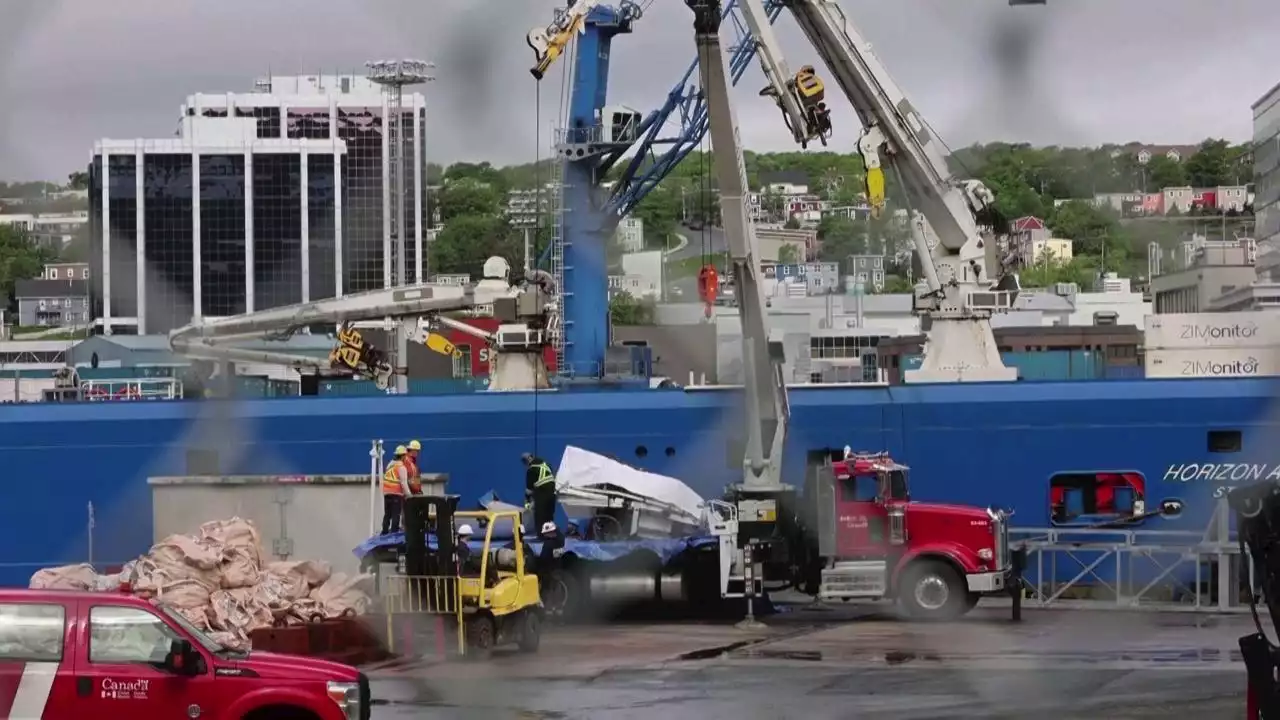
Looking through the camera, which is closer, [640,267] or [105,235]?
[105,235]

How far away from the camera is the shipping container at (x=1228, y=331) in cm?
3675

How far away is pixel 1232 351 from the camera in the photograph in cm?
3688

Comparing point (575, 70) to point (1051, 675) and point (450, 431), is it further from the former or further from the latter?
point (1051, 675)

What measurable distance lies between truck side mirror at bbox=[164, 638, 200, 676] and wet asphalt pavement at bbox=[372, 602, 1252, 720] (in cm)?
391

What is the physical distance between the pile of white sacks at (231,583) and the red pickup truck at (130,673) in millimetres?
8068

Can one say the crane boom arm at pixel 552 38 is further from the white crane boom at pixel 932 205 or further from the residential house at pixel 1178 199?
the residential house at pixel 1178 199

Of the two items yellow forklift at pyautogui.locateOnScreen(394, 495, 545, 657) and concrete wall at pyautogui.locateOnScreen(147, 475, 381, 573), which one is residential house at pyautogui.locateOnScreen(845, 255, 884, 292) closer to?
concrete wall at pyautogui.locateOnScreen(147, 475, 381, 573)

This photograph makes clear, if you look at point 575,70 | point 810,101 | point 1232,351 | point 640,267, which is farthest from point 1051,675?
point 640,267

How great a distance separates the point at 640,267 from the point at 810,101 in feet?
96.1

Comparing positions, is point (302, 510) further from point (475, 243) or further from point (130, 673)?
point (130, 673)

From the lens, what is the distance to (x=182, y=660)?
1360 cm

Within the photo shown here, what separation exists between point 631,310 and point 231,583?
3250 cm

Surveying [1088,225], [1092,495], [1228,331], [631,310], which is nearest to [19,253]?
[1088,225]

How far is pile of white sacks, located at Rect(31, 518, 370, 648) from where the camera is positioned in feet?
74.5
